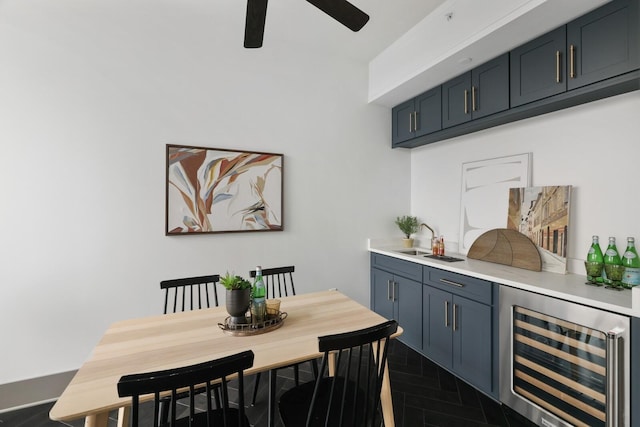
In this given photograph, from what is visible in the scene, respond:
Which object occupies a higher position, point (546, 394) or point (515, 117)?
point (515, 117)

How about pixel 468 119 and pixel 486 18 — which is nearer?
pixel 486 18

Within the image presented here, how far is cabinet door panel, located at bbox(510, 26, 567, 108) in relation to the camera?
1.95 meters

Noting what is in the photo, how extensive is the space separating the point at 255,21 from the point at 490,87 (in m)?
1.96

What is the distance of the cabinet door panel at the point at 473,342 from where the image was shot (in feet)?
7.03

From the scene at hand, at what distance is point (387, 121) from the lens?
3.56 metres

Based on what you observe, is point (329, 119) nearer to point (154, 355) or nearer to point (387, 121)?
point (387, 121)

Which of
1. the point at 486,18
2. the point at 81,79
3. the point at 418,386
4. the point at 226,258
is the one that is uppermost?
the point at 486,18

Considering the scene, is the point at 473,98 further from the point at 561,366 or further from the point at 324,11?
the point at 561,366

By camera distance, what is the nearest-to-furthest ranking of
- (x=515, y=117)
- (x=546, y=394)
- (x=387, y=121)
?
1. (x=546, y=394)
2. (x=515, y=117)
3. (x=387, y=121)

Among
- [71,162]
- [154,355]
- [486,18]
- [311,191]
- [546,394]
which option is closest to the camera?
[154,355]

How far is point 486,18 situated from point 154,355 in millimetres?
2867

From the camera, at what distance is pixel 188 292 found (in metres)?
2.61

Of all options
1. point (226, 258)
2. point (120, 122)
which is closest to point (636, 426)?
point (226, 258)

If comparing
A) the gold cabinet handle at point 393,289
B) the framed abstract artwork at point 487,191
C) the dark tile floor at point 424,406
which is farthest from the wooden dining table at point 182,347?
the framed abstract artwork at point 487,191
